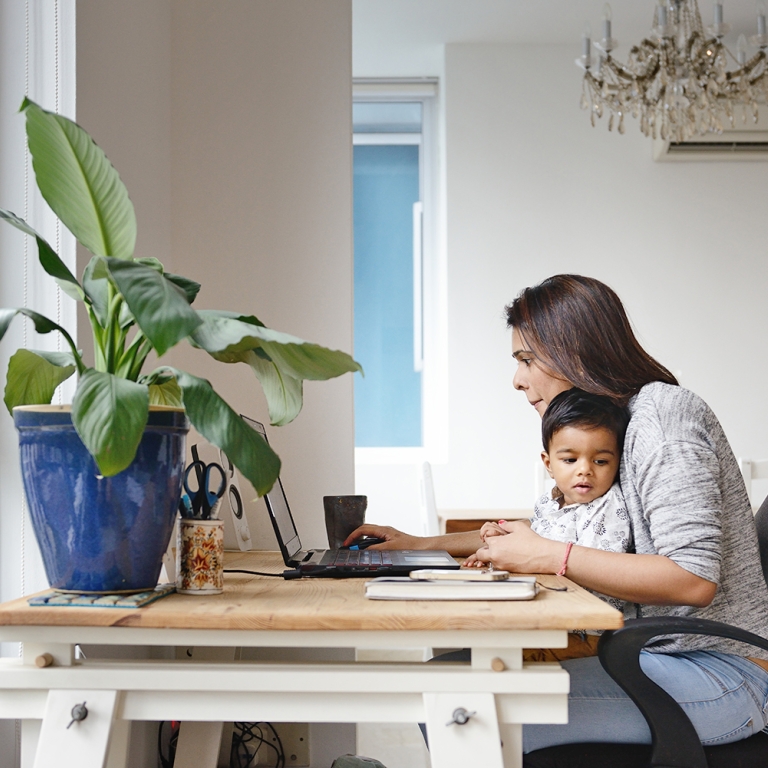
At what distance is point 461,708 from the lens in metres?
0.94

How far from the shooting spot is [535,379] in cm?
158

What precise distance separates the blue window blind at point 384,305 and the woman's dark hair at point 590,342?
9.57 feet

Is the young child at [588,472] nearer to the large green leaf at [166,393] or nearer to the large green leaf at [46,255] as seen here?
the large green leaf at [166,393]

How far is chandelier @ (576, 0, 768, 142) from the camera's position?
10.1 feet

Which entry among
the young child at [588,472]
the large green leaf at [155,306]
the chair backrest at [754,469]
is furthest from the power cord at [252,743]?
the chair backrest at [754,469]

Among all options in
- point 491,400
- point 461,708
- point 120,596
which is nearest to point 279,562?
point 120,596

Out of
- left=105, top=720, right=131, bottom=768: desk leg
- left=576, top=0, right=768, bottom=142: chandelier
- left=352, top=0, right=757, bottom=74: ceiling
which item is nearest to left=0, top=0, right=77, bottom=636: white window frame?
left=105, top=720, right=131, bottom=768: desk leg

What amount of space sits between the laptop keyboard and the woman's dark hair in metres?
0.46

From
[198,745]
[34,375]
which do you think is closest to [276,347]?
[34,375]

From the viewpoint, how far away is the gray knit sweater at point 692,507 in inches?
46.9

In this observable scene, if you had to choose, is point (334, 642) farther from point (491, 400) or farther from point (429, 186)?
point (429, 186)

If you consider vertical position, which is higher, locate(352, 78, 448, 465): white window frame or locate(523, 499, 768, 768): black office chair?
locate(352, 78, 448, 465): white window frame

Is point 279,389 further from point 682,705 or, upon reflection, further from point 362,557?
point 682,705

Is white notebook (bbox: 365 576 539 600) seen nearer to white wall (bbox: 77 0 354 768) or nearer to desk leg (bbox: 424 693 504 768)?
desk leg (bbox: 424 693 504 768)
